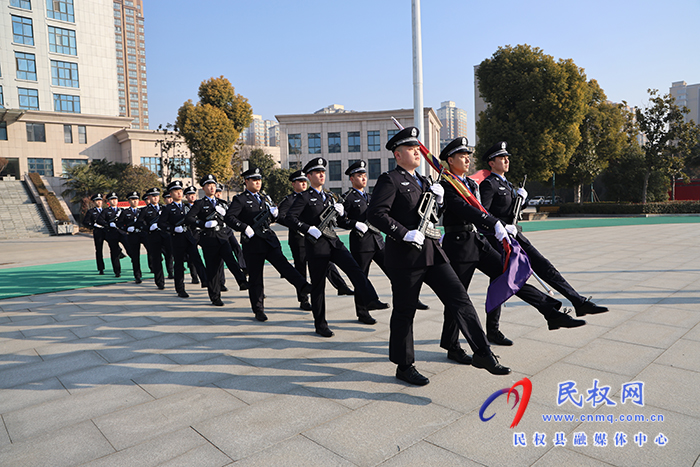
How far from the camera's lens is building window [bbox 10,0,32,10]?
1463 inches

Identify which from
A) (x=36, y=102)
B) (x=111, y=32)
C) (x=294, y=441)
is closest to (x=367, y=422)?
(x=294, y=441)

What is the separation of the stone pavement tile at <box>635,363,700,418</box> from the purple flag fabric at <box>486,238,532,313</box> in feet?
3.75

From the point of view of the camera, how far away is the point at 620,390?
11.8 ft

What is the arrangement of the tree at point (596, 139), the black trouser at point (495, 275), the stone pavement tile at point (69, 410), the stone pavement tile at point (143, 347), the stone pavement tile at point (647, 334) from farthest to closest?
the tree at point (596, 139)
the stone pavement tile at point (143, 347)
the stone pavement tile at point (647, 334)
the black trouser at point (495, 275)
the stone pavement tile at point (69, 410)

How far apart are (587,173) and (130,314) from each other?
28.9 m

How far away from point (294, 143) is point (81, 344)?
4727 cm

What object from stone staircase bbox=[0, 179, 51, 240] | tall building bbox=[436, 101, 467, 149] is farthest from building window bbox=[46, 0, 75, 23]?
tall building bbox=[436, 101, 467, 149]

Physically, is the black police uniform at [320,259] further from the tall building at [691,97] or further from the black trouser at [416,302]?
the tall building at [691,97]

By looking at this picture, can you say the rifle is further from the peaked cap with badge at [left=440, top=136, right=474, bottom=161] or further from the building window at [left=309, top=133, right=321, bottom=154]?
the building window at [left=309, top=133, right=321, bottom=154]

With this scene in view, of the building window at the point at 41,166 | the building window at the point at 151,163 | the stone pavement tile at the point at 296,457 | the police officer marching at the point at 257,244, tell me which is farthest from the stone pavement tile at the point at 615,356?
the building window at the point at 41,166

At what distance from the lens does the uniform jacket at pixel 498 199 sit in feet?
15.6

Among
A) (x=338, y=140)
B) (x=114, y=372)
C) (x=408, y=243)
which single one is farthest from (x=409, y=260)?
(x=338, y=140)

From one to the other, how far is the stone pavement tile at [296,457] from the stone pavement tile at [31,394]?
2167mm

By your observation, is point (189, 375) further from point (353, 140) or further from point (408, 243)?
point (353, 140)
